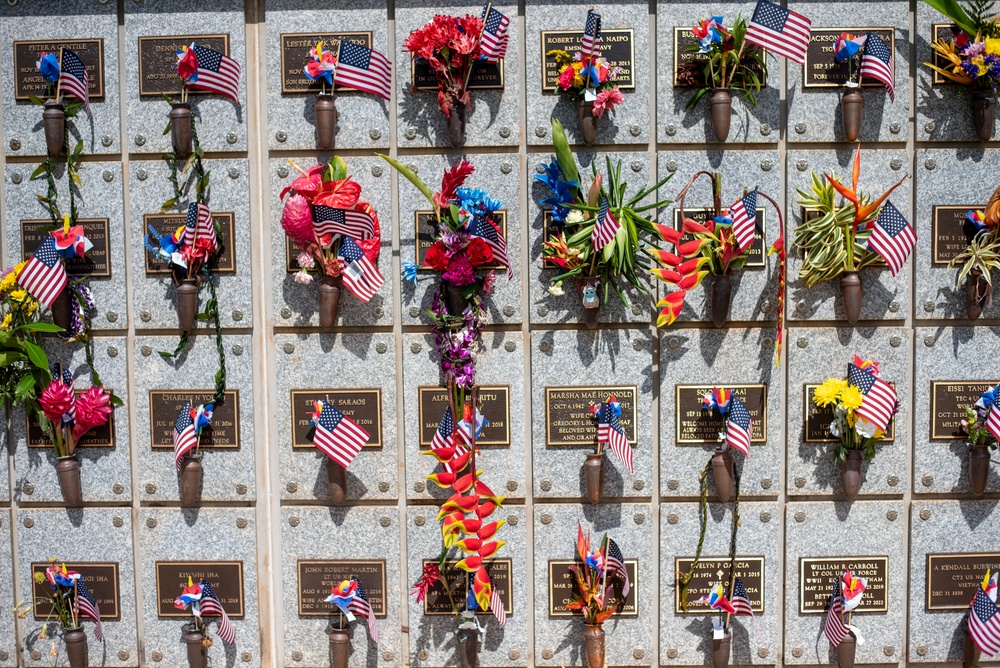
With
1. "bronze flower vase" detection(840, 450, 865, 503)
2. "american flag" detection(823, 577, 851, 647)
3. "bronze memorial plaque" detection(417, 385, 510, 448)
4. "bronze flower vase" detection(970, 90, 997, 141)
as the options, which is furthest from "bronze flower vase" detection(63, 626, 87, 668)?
"bronze flower vase" detection(970, 90, 997, 141)

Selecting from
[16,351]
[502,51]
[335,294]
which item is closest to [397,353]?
[335,294]

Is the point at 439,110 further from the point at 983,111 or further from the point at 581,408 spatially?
the point at 983,111

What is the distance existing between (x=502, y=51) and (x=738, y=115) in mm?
1610

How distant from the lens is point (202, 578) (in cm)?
531

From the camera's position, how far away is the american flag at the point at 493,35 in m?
4.90

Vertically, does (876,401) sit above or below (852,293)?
below

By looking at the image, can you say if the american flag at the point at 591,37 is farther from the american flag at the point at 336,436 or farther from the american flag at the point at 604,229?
the american flag at the point at 336,436

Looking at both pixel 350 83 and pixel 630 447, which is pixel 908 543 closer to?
pixel 630 447

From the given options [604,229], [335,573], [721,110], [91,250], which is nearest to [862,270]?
[721,110]

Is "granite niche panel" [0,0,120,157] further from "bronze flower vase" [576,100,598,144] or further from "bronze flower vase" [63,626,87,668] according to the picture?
"bronze flower vase" [63,626,87,668]

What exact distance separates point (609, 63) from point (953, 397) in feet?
10.5

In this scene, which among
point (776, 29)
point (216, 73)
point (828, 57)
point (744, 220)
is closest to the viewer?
point (776, 29)

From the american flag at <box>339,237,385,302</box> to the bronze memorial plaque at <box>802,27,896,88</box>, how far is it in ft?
10.2

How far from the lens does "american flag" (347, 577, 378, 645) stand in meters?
5.16
